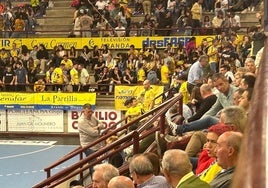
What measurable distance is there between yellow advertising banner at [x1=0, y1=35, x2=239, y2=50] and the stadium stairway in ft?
5.34

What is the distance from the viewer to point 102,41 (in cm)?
2131

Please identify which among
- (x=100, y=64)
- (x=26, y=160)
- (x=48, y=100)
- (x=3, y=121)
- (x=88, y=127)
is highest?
(x=100, y=64)

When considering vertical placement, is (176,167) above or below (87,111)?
above

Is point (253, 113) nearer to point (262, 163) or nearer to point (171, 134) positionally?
point (262, 163)

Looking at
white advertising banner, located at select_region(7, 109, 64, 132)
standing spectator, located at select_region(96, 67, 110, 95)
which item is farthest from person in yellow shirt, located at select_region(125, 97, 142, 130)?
standing spectator, located at select_region(96, 67, 110, 95)

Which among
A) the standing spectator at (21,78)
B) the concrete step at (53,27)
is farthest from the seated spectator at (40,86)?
the concrete step at (53,27)

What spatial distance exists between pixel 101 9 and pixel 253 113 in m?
23.0

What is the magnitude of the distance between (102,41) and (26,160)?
7656 millimetres

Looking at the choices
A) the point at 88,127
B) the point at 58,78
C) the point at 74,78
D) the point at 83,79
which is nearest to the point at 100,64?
the point at 83,79

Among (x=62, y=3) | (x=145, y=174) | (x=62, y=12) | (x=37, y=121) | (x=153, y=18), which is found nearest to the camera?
(x=145, y=174)

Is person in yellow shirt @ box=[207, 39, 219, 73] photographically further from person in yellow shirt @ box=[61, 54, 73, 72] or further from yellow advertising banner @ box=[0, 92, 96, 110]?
person in yellow shirt @ box=[61, 54, 73, 72]

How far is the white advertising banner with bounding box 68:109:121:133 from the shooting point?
1751cm

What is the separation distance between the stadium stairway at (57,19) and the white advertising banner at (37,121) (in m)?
6.04

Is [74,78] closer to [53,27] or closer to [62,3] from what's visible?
[53,27]
